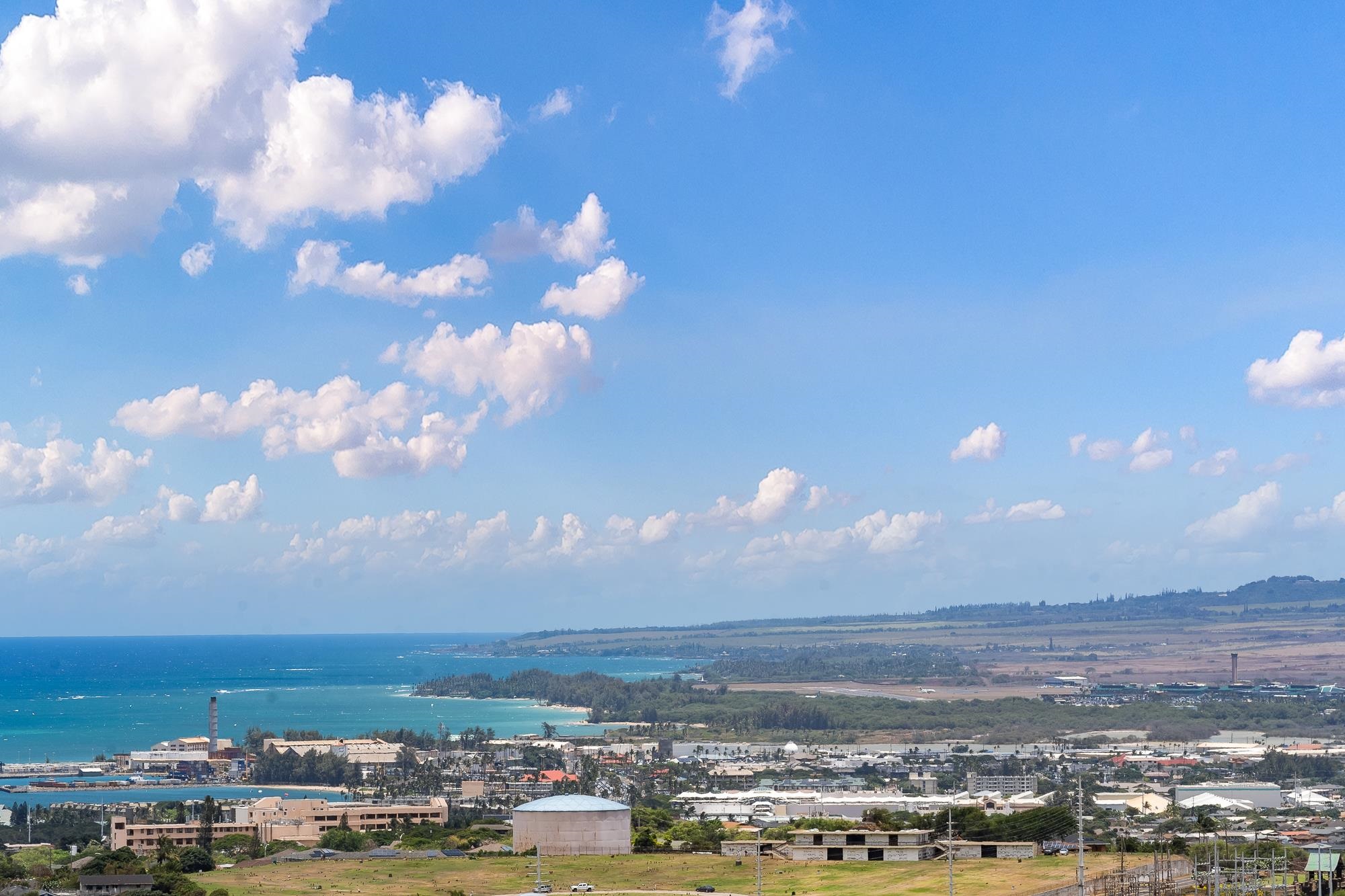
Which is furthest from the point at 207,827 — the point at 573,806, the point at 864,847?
the point at 864,847

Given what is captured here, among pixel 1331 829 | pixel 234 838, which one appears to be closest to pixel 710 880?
pixel 234 838

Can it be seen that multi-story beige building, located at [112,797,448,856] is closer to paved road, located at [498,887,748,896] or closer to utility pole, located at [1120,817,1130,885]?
paved road, located at [498,887,748,896]

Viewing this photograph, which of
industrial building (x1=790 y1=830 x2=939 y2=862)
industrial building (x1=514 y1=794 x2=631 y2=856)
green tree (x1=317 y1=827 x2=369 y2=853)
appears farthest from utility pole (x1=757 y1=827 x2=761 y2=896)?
green tree (x1=317 y1=827 x2=369 y2=853)

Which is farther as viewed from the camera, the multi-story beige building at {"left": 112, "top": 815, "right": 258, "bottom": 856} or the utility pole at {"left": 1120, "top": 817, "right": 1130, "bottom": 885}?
the multi-story beige building at {"left": 112, "top": 815, "right": 258, "bottom": 856}

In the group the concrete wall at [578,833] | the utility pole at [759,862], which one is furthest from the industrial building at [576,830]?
the utility pole at [759,862]

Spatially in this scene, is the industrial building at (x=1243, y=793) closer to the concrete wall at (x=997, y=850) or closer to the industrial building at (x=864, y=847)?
the concrete wall at (x=997, y=850)

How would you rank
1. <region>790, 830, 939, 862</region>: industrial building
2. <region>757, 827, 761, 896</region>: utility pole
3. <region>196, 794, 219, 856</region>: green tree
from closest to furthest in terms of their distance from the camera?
<region>757, 827, 761, 896</region>: utility pole → <region>790, 830, 939, 862</region>: industrial building → <region>196, 794, 219, 856</region>: green tree
